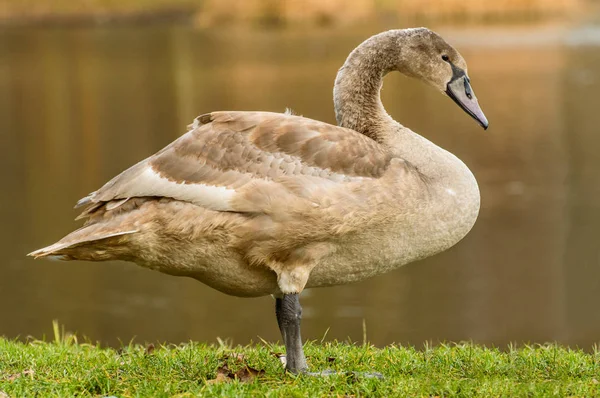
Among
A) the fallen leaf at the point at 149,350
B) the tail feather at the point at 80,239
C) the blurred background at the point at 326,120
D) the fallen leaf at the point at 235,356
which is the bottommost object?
the blurred background at the point at 326,120

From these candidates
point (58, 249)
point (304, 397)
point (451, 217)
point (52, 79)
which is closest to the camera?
point (304, 397)

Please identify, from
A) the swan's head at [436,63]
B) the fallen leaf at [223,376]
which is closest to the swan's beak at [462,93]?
the swan's head at [436,63]

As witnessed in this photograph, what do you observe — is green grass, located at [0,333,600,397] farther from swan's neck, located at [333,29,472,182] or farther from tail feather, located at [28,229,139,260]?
swan's neck, located at [333,29,472,182]

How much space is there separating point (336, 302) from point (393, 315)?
130 centimetres

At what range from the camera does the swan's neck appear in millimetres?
6680

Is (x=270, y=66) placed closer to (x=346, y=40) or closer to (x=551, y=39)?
(x=346, y=40)

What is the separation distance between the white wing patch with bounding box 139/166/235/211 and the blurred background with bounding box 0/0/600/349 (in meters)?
6.26

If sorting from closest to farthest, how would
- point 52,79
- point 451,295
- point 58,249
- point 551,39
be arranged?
point 58,249, point 451,295, point 52,79, point 551,39

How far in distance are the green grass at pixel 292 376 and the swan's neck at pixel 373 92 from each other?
1.44 metres

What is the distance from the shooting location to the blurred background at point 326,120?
18969mm

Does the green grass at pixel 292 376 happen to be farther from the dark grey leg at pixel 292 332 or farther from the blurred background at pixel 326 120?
the blurred background at pixel 326 120

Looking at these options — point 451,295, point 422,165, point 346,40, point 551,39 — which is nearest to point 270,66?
point 346,40

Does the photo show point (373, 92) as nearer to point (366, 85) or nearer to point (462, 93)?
point (366, 85)

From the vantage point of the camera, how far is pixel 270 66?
5109cm
